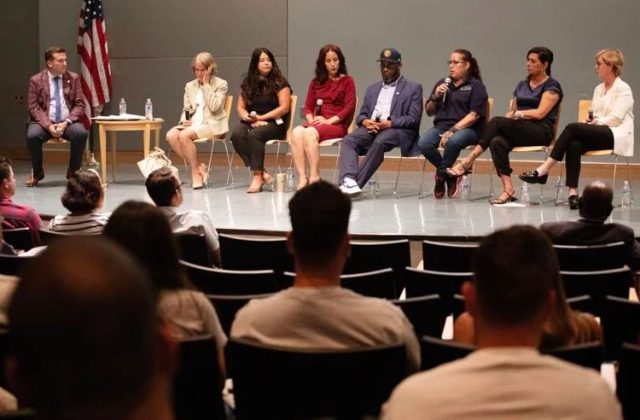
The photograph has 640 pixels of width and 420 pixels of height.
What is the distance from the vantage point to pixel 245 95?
924 centimetres

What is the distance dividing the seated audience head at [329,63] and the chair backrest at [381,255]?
4.35m

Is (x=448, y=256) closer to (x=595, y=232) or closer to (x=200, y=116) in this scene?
(x=595, y=232)

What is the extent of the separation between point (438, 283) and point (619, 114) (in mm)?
4652

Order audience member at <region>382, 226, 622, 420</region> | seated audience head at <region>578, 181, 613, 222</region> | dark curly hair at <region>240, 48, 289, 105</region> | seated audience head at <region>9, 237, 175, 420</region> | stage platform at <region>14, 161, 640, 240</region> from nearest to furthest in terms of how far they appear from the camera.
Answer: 1. seated audience head at <region>9, 237, 175, 420</region>
2. audience member at <region>382, 226, 622, 420</region>
3. seated audience head at <region>578, 181, 613, 222</region>
4. stage platform at <region>14, 161, 640, 240</region>
5. dark curly hair at <region>240, 48, 289, 105</region>

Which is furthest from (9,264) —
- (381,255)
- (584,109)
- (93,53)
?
(93,53)

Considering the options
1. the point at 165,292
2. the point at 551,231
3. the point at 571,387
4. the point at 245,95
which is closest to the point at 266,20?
the point at 245,95

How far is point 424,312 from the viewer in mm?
3133

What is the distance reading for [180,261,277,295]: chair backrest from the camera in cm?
375

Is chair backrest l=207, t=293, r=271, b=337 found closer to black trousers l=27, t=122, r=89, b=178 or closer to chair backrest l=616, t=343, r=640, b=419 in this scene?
chair backrest l=616, t=343, r=640, b=419

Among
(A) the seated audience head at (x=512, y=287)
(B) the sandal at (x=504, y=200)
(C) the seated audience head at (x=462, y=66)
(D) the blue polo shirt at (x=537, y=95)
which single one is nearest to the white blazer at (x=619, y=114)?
(D) the blue polo shirt at (x=537, y=95)

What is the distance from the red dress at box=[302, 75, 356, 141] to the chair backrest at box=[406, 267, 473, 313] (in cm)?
494

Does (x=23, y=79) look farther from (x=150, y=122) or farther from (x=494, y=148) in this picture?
(x=494, y=148)

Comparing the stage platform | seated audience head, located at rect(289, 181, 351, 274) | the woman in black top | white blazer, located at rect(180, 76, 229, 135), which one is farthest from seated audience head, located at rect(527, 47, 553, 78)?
seated audience head, located at rect(289, 181, 351, 274)

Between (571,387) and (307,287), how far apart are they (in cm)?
109
